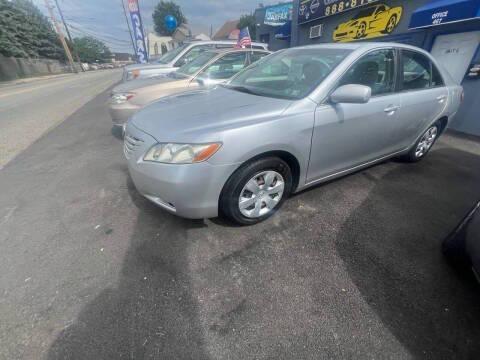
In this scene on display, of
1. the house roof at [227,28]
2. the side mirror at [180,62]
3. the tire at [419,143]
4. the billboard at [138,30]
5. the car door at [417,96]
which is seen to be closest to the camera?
the car door at [417,96]

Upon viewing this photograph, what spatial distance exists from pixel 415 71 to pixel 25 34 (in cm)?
4276

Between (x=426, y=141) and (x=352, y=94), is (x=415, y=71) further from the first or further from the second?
(x=352, y=94)

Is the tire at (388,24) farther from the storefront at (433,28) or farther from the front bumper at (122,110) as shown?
the front bumper at (122,110)

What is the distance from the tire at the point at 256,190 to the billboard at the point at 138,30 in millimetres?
15959

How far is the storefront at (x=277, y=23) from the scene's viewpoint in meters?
13.5

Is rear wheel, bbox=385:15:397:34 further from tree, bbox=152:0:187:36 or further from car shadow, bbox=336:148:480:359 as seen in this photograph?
tree, bbox=152:0:187:36

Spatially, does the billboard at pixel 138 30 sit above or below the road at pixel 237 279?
above

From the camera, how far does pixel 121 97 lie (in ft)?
14.2

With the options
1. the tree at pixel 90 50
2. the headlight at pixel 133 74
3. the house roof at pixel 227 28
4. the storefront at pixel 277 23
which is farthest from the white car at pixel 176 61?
the tree at pixel 90 50

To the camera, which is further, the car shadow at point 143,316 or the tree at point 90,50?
the tree at point 90,50

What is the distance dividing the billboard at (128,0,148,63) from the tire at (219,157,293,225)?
628 inches

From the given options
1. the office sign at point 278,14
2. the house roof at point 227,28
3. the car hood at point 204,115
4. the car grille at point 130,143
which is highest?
the house roof at point 227,28

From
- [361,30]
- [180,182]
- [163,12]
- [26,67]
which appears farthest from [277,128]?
[163,12]

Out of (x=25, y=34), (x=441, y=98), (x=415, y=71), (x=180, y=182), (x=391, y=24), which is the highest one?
(x=25, y=34)
